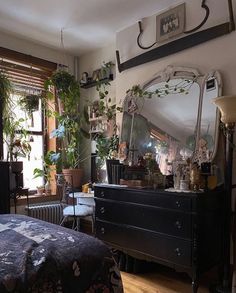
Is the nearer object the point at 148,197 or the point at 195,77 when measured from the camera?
the point at 148,197

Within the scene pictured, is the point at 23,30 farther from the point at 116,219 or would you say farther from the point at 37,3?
the point at 116,219

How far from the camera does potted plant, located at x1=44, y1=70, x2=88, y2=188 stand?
357cm

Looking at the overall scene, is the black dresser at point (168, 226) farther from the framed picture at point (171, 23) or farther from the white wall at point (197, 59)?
the framed picture at point (171, 23)

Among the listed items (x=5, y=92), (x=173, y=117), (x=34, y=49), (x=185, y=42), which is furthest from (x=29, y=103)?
(x=185, y=42)

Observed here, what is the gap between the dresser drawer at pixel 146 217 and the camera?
2.16m

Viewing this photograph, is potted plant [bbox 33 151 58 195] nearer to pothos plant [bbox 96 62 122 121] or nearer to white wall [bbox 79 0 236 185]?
pothos plant [bbox 96 62 122 121]

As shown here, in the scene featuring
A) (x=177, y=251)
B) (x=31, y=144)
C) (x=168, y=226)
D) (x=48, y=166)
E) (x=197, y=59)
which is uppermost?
(x=197, y=59)

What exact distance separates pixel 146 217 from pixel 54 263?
130 centimetres

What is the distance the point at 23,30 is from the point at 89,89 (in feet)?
3.72

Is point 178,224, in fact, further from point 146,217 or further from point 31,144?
point 31,144

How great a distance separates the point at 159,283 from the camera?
2.43 meters

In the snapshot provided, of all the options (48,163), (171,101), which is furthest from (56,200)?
(171,101)

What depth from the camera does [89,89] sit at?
157 inches

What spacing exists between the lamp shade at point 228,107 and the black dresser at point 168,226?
0.59 m
